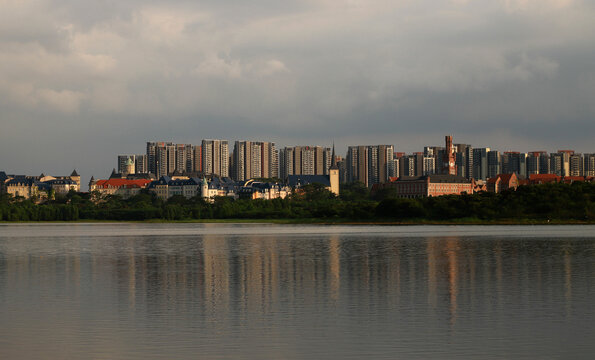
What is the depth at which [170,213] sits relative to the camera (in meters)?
144

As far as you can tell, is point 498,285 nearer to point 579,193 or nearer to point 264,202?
point 579,193

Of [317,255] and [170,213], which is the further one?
[170,213]

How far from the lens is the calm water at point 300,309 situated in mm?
15180

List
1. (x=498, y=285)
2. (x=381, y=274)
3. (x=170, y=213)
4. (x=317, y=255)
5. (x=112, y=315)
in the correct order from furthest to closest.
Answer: (x=170, y=213) → (x=317, y=255) → (x=381, y=274) → (x=498, y=285) → (x=112, y=315)

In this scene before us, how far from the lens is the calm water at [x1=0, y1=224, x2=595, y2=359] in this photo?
1518cm

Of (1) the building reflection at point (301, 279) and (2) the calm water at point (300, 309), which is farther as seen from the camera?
(1) the building reflection at point (301, 279)

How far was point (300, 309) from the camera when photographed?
20.5 metres

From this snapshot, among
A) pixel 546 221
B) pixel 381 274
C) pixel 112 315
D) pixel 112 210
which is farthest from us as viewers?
pixel 112 210

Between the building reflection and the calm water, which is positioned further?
the building reflection

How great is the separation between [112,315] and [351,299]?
6937mm

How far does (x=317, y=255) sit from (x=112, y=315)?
78.2ft

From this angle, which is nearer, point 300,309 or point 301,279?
point 300,309

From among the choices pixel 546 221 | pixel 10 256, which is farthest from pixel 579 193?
pixel 10 256

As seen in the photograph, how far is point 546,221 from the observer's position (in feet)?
336
